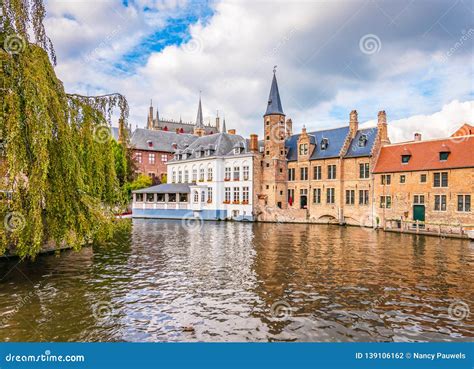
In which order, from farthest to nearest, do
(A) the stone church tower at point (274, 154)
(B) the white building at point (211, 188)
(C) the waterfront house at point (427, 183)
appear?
(B) the white building at point (211, 188), (A) the stone church tower at point (274, 154), (C) the waterfront house at point (427, 183)

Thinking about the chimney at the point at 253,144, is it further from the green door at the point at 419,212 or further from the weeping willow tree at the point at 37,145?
the weeping willow tree at the point at 37,145

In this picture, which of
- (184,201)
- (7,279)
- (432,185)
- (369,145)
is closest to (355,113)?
(369,145)

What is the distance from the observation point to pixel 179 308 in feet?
33.6

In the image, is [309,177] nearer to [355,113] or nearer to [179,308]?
[355,113]

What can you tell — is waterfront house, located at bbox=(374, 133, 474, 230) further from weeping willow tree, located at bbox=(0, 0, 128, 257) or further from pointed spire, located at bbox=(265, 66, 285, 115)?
weeping willow tree, located at bbox=(0, 0, 128, 257)

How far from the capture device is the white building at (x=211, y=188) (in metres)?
41.2

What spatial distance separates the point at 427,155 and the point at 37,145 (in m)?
30.3

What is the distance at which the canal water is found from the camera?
28.4ft

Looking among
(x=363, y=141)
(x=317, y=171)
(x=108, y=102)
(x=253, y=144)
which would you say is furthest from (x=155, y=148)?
(x=108, y=102)

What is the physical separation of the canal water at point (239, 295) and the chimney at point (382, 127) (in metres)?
17.4

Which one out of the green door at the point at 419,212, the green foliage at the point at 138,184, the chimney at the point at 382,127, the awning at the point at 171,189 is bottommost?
the green door at the point at 419,212

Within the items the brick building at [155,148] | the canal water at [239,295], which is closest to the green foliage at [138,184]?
the brick building at [155,148]

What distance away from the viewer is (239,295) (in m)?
11.5

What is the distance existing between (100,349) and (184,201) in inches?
1476
